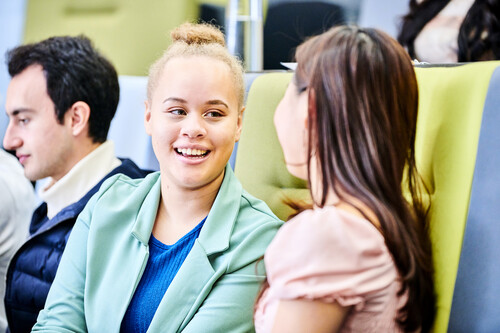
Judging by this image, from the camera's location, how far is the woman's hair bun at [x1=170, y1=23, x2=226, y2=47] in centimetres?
120

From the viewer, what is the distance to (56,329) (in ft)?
3.64

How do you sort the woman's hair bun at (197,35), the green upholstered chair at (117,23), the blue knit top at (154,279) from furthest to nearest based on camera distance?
the green upholstered chair at (117,23), the woman's hair bun at (197,35), the blue knit top at (154,279)

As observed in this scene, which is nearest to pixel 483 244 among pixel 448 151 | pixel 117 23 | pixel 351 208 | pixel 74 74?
pixel 448 151

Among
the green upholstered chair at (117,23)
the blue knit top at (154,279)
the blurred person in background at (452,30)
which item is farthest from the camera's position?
the green upholstered chair at (117,23)

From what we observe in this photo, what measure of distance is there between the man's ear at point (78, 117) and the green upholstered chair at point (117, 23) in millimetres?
1400

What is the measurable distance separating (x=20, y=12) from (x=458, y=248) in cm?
269

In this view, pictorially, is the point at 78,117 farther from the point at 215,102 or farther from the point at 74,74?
the point at 215,102

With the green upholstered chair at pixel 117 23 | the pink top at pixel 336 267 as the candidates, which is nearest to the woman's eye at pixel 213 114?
the pink top at pixel 336 267

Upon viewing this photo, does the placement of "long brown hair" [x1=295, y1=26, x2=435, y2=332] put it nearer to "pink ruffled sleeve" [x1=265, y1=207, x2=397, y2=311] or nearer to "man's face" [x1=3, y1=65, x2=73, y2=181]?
"pink ruffled sleeve" [x1=265, y1=207, x2=397, y2=311]

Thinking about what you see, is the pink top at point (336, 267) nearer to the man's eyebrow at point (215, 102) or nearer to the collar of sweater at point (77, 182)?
the man's eyebrow at point (215, 102)

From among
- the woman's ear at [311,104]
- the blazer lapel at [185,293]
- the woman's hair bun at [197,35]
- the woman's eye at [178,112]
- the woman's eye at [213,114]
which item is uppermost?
the woman's hair bun at [197,35]

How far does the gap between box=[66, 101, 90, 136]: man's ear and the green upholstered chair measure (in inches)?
55.1

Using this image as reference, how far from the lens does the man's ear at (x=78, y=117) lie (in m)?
1.62

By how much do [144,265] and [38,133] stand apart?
0.67 metres
